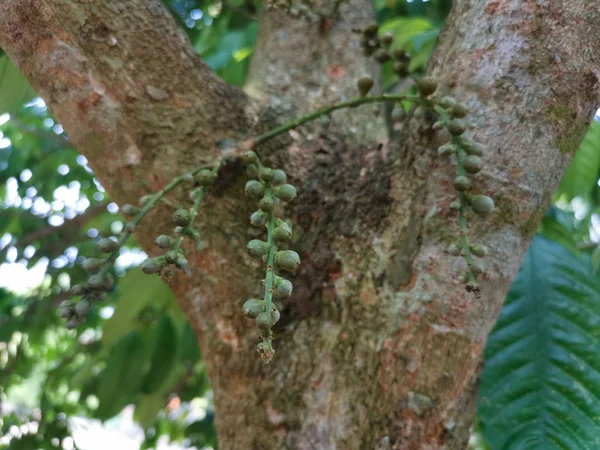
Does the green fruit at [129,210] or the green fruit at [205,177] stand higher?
the green fruit at [205,177]

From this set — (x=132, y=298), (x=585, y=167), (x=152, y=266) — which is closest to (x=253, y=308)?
(x=152, y=266)

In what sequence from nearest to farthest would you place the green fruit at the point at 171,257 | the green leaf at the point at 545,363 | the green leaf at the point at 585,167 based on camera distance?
the green fruit at the point at 171,257, the green leaf at the point at 545,363, the green leaf at the point at 585,167

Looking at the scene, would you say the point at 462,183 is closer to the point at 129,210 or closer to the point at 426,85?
the point at 426,85

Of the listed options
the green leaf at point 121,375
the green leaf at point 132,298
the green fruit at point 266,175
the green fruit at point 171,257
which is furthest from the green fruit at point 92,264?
the green leaf at point 121,375

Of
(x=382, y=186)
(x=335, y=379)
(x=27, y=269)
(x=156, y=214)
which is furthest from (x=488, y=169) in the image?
(x=27, y=269)

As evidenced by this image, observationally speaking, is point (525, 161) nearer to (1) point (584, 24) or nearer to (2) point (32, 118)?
(1) point (584, 24)

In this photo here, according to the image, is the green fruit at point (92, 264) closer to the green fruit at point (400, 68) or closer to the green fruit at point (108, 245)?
the green fruit at point (108, 245)
